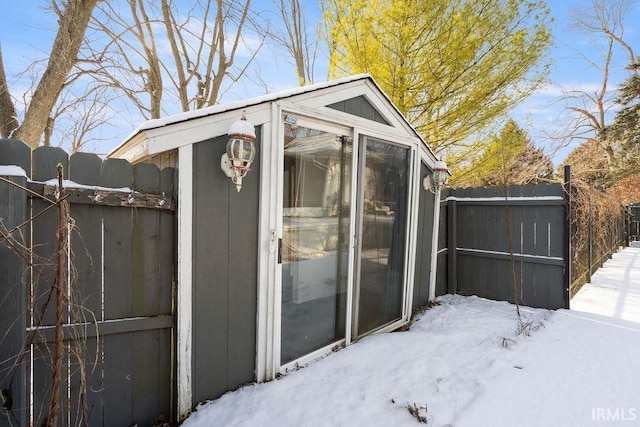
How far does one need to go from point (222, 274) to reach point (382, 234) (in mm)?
1854

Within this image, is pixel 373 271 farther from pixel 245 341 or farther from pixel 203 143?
pixel 203 143

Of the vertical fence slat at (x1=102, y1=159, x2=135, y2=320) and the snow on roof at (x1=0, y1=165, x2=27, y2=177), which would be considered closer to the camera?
the snow on roof at (x1=0, y1=165, x2=27, y2=177)

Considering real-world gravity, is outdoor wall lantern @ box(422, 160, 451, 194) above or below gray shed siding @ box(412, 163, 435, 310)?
above

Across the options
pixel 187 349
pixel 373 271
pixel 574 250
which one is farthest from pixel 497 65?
pixel 187 349

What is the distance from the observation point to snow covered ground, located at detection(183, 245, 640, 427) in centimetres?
204

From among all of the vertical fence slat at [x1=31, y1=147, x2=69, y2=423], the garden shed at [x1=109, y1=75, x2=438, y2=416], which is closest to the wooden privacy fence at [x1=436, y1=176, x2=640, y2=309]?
the garden shed at [x1=109, y1=75, x2=438, y2=416]

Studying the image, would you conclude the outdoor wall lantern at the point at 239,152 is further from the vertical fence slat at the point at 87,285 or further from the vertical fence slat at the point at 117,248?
the vertical fence slat at the point at 87,285

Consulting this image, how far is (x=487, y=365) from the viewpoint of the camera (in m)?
2.63

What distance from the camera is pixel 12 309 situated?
5.14ft

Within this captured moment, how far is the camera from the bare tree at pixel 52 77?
5.13 meters

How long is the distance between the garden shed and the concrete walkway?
2.49m

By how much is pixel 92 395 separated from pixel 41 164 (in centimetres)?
126

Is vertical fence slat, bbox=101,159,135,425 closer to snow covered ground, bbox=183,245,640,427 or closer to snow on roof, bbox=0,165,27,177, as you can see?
snow on roof, bbox=0,165,27,177

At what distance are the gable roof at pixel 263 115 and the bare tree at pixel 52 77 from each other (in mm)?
3636
